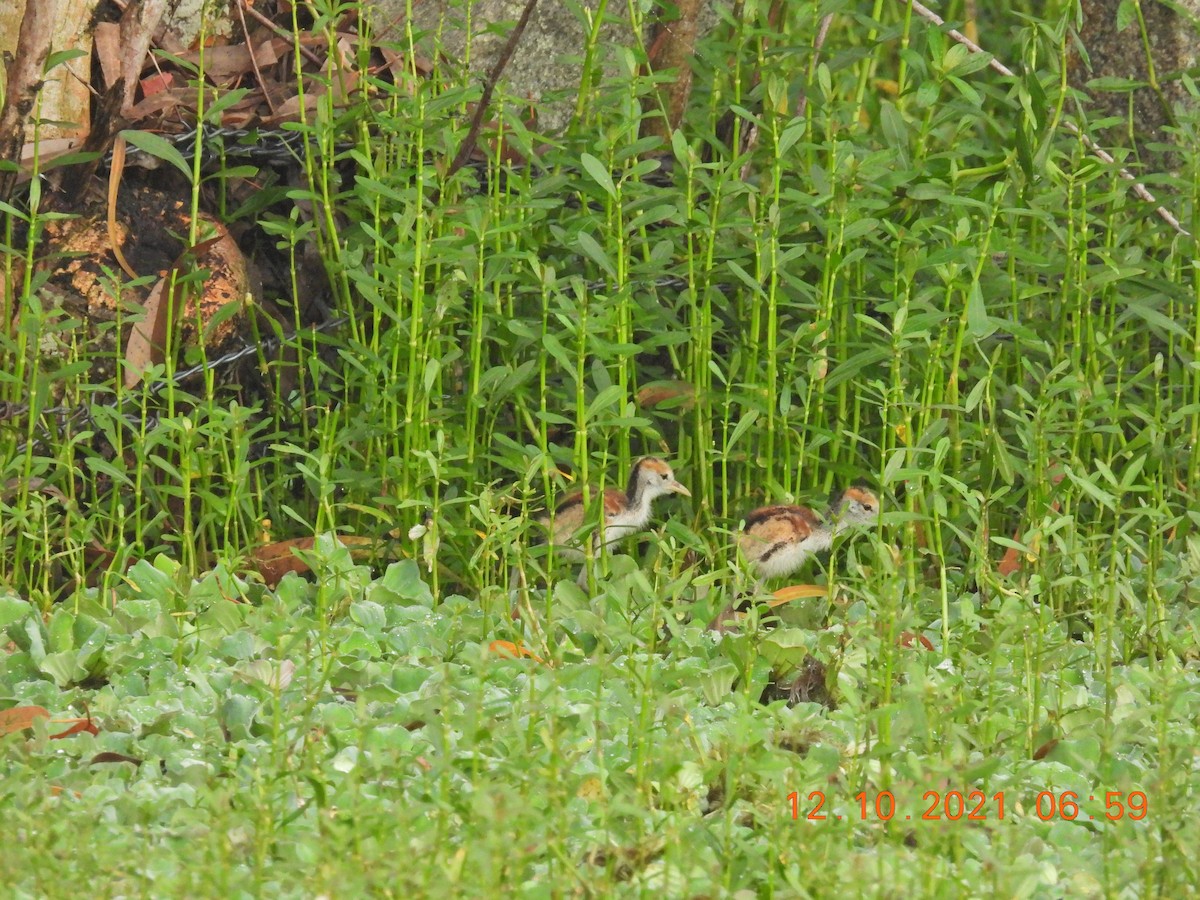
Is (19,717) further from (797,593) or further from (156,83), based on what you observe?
(156,83)

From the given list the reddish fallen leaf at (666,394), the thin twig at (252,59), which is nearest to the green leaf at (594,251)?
the reddish fallen leaf at (666,394)

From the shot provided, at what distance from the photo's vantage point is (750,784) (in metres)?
3.43

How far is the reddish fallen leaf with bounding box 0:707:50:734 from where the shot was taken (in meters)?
3.77

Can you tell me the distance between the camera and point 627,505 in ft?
16.4

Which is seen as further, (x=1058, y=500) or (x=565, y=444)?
(x=565, y=444)

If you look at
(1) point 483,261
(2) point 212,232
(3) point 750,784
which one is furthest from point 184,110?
(3) point 750,784

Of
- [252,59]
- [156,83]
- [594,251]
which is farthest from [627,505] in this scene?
[156,83]

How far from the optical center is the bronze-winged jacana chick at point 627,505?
4934 mm

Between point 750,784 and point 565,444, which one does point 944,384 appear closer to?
point 565,444

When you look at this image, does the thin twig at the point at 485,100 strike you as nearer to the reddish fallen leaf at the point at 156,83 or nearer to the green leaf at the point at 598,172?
the green leaf at the point at 598,172

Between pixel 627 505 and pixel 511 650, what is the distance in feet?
2.62

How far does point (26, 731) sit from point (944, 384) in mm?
2809

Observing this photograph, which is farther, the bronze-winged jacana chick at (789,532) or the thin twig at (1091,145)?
the thin twig at (1091,145)

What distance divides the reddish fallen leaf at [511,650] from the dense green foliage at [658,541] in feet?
0.15
